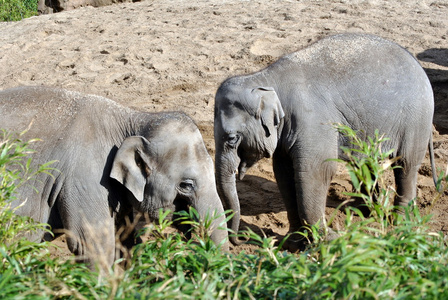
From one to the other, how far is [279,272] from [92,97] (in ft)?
5.91

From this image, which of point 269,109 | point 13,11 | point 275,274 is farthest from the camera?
point 13,11

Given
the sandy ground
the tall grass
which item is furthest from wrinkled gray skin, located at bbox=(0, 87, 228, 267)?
the sandy ground

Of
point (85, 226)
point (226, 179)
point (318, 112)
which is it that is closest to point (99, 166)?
point (85, 226)

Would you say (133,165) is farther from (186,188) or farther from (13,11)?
(13,11)

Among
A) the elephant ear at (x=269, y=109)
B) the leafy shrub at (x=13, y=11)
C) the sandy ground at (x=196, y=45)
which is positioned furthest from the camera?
the leafy shrub at (x=13, y=11)

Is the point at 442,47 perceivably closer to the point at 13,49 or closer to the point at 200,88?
the point at 200,88

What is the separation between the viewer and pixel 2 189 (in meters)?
3.09

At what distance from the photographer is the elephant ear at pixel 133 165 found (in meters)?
3.64

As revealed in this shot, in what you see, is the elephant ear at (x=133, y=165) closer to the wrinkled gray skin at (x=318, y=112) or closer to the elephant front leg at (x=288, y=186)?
the wrinkled gray skin at (x=318, y=112)

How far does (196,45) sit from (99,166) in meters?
5.09

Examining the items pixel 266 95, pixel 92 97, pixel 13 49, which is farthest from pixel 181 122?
pixel 13 49

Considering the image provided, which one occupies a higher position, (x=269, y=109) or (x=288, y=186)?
(x=269, y=109)

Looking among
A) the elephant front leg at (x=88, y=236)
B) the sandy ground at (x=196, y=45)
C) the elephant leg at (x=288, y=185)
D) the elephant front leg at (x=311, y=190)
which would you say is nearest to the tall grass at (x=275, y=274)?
the elephant front leg at (x=88, y=236)

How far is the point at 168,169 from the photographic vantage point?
3.71 m
